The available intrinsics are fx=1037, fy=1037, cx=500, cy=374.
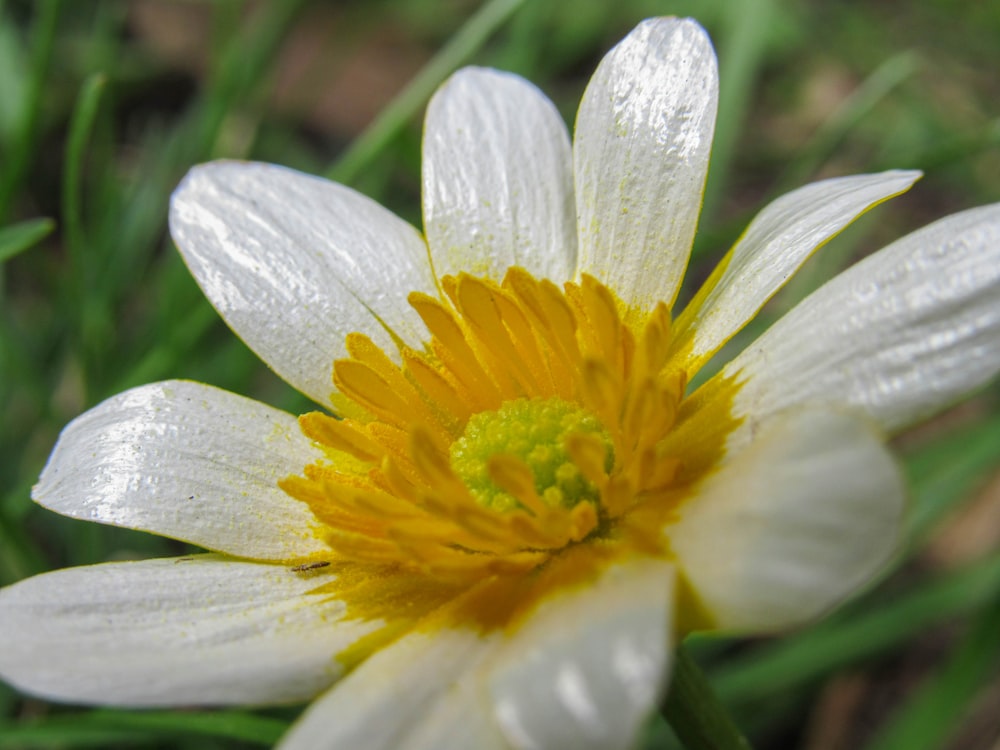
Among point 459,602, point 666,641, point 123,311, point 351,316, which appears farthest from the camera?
point 123,311

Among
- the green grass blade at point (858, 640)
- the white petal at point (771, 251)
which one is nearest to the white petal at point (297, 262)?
the white petal at point (771, 251)

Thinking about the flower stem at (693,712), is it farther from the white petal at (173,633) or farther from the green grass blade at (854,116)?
the green grass blade at (854,116)

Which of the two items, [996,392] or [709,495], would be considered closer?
[709,495]

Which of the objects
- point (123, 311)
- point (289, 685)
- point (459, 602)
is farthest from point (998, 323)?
point (123, 311)

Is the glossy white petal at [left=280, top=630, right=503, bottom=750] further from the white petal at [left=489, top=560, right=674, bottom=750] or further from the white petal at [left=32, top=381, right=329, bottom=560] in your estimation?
the white petal at [left=32, top=381, right=329, bottom=560]

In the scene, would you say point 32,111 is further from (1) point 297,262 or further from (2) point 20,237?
(1) point 297,262

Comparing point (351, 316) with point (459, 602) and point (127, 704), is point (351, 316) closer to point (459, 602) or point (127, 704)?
point (459, 602)

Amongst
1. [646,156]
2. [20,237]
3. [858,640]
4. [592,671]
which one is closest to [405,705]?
[592,671]

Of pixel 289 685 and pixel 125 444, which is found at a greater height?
pixel 125 444
